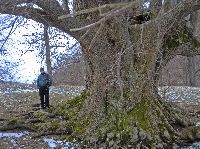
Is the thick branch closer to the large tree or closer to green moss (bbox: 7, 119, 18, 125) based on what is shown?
the large tree

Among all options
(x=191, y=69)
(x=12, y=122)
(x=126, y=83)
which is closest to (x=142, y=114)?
(x=126, y=83)

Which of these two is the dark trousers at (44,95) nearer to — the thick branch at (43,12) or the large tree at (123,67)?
the large tree at (123,67)

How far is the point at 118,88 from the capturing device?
13367mm

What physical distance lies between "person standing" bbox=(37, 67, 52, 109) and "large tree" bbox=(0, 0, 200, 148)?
384cm

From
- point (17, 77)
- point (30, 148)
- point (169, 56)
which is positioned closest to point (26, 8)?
point (30, 148)

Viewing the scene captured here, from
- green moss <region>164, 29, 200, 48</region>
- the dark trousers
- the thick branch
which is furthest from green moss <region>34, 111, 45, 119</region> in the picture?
green moss <region>164, 29, 200, 48</region>

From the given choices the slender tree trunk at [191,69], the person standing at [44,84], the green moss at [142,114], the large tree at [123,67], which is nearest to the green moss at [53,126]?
the large tree at [123,67]

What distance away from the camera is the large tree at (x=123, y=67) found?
1270 centimetres

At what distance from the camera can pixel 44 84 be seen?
17.8m

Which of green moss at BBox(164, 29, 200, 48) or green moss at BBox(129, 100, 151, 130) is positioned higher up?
green moss at BBox(164, 29, 200, 48)

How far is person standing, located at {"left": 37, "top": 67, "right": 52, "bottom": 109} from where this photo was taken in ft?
57.8

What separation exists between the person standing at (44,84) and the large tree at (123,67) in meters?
3.84

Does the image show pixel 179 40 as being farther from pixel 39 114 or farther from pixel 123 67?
pixel 39 114

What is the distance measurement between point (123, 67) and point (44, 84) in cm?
524
